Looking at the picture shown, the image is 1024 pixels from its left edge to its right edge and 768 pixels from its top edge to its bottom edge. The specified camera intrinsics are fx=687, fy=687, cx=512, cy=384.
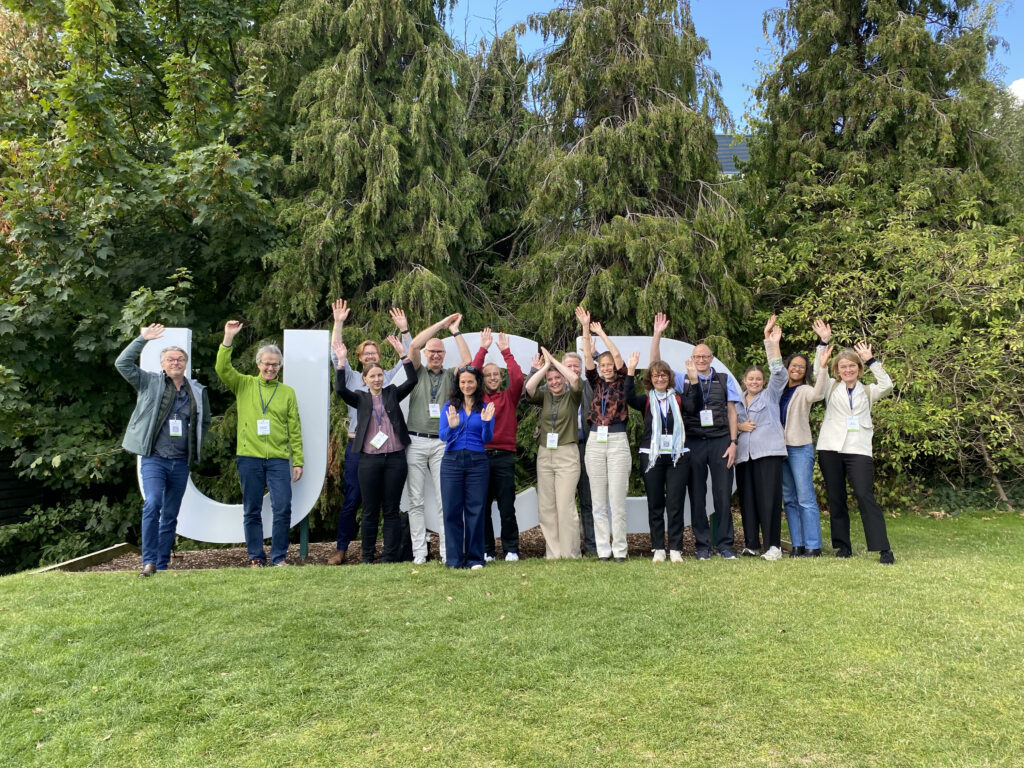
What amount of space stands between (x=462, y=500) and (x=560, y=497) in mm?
969

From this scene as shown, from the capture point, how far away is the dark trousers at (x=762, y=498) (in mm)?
6160

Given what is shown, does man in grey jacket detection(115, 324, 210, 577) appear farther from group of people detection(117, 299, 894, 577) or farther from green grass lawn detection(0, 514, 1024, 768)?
green grass lawn detection(0, 514, 1024, 768)

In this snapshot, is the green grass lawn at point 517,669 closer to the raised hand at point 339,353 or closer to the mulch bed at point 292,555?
the mulch bed at point 292,555

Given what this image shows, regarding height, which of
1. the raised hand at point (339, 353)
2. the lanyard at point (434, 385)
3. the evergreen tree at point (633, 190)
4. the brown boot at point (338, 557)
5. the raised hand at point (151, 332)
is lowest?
the brown boot at point (338, 557)

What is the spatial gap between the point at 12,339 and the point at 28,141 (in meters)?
2.32

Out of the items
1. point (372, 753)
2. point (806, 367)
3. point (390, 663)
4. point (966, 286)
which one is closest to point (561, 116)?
point (806, 367)

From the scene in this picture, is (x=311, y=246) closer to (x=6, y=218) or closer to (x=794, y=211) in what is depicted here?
(x=6, y=218)

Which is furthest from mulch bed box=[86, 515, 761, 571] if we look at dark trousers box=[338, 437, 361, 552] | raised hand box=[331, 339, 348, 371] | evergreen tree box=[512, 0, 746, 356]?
evergreen tree box=[512, 0, 746, 356]

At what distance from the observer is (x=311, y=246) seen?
868cm

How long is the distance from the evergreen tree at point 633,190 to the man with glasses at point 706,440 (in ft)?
8.70

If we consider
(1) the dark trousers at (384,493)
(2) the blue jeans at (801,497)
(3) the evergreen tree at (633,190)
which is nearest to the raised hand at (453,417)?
(1) the dark trousers at (384,493)

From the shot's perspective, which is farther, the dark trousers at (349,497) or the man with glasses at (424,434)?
the dark trousers at (349,497)

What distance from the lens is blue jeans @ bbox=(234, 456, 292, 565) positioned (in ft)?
19.7

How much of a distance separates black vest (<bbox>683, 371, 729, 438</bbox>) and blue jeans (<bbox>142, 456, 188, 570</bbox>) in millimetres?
4307
